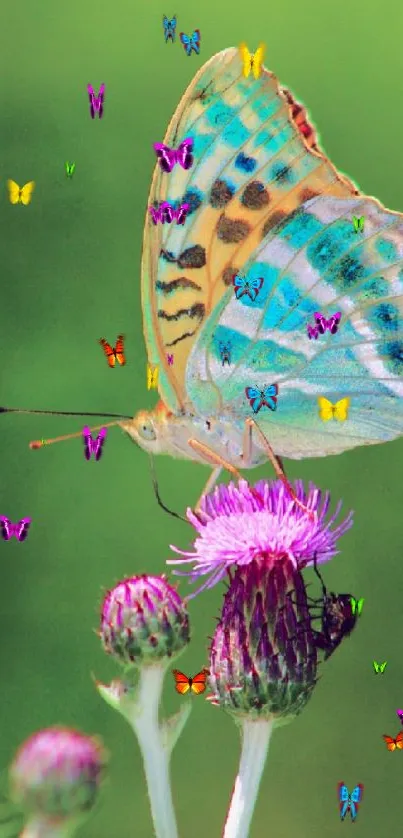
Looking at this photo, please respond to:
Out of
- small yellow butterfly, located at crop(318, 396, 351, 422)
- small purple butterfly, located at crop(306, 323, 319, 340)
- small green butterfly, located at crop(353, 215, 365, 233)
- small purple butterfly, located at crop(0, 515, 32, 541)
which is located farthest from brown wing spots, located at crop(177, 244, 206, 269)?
small purple butterfly, located at crop(0, 515, 32, 541)

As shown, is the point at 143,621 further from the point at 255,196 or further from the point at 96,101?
the point at 96,101

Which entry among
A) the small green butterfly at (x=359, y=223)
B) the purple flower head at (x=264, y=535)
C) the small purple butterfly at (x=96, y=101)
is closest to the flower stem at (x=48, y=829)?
the purple flower head at (x=264, y=535)

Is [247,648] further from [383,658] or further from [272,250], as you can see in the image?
[383,658]

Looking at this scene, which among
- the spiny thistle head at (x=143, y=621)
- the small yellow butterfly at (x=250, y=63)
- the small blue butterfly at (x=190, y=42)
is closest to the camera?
the spiny thistle head at (x=143, y=621)

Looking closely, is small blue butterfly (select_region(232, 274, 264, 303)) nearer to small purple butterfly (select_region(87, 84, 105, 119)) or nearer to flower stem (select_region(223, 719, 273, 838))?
small purple butterfly (select_region(87, 84, 105, 119))

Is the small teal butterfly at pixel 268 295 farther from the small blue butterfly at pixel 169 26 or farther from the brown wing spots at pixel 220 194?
the small blue butterfly at pixel 169 26

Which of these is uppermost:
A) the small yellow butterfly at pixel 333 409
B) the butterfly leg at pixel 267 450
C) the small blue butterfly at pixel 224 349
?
the small blue butterfly at pixel 224 349

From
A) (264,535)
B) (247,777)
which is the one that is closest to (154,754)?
(247,777)
